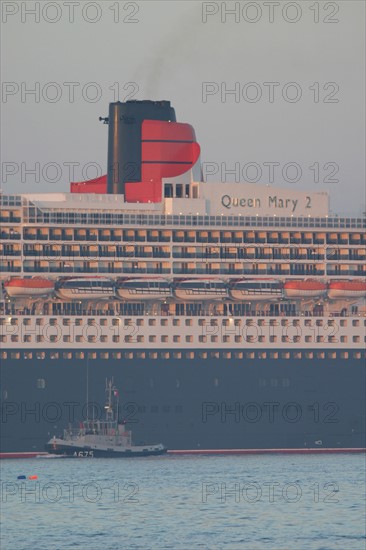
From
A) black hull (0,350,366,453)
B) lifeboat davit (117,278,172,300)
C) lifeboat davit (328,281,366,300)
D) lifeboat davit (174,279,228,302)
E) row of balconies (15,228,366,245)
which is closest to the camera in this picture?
black hull (0,350,366,453)

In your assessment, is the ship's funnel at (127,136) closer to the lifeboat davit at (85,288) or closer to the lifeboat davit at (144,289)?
the lifeboat davit at (144,289)

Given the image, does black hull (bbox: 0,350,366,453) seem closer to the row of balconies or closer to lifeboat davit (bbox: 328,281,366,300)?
lifeboat davit (bbox: 328,281,366,300)

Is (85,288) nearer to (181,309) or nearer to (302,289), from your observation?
(181,309)

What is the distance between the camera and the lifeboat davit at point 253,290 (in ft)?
390

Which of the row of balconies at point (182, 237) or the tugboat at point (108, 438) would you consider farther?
the row of balconies at point (182, 237)

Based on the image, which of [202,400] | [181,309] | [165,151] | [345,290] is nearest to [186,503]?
[202,400]

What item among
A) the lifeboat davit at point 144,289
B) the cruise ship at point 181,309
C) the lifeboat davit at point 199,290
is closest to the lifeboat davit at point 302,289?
the cruise ship at point 181,309

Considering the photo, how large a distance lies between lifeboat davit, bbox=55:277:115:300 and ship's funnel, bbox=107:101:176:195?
7.61 meters

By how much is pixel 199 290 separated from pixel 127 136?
10.1 meters

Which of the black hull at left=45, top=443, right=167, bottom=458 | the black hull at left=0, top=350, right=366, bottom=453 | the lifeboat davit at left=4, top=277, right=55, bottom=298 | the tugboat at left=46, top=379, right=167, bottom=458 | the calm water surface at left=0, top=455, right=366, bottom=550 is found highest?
the lifeboat davit at left=4, top=277, right=55, bottom=298

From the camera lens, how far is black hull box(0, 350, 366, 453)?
4476 inches

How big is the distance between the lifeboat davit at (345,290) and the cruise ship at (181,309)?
7cm

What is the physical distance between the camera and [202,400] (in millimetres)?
115750

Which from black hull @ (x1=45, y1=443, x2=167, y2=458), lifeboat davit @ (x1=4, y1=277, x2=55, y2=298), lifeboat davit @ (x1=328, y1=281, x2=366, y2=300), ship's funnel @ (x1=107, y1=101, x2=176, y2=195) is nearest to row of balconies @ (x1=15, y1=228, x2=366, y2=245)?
lifeboat davit @ (x1=328, y1=281, x2=366, y2=300)
